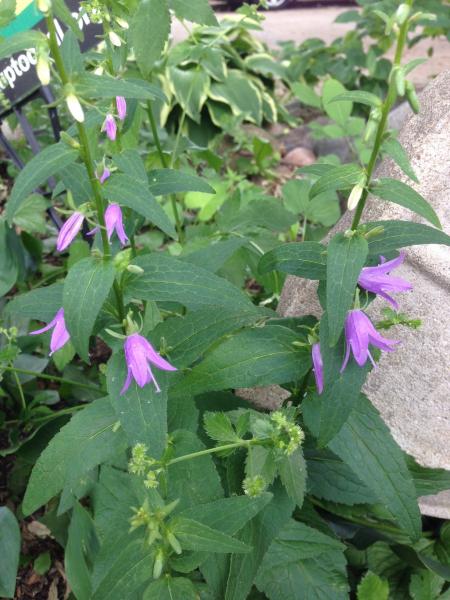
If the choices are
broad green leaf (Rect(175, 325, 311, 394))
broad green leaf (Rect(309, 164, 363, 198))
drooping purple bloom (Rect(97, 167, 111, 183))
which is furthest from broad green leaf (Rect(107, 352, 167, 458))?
broad green leaf (Rect(309, 164, 363, 198))

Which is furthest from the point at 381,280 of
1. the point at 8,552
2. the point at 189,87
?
the point at 189,87

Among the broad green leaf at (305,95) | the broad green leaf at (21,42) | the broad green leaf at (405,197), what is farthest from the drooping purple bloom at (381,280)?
the broad green leaf at (305,95)

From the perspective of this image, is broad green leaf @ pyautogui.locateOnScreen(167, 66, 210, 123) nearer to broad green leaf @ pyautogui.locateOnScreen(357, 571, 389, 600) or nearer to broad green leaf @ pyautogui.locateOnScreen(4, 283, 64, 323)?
broad green leaf @ pyautogui.locateOnScreen(4, 283, 64, 323)

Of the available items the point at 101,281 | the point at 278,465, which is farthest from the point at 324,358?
the point at 101,281

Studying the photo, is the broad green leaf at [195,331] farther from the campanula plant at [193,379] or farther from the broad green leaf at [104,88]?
the broad green leaf at [104,88]

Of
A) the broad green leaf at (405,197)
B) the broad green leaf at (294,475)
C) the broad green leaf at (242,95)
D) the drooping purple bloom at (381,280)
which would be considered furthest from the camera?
the broad green leaf at (242,95)

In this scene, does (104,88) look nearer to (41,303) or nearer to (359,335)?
(41,303)
